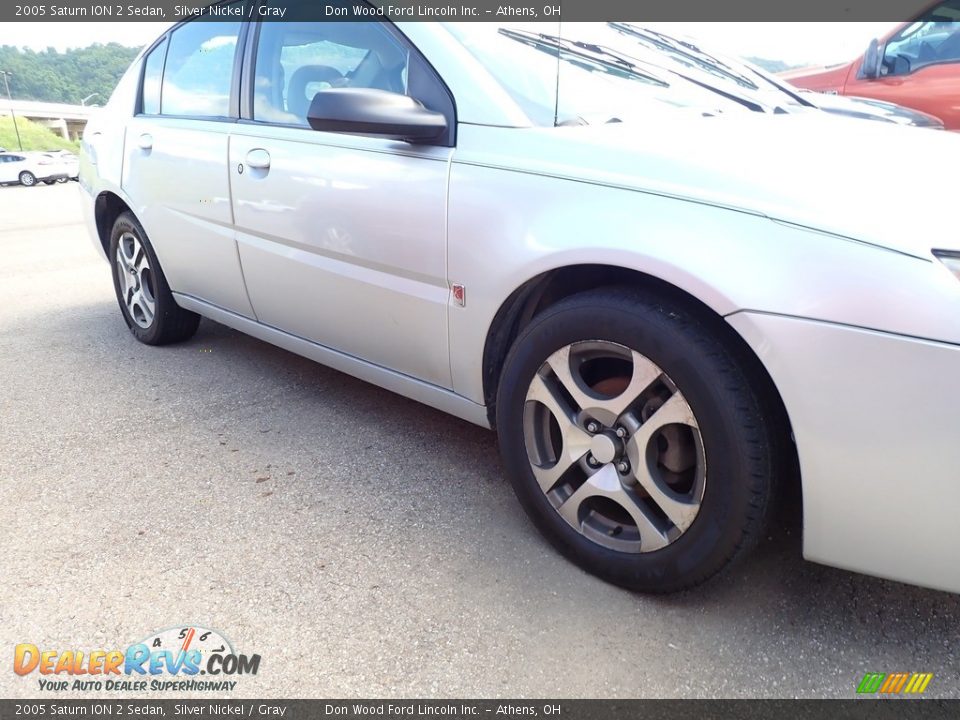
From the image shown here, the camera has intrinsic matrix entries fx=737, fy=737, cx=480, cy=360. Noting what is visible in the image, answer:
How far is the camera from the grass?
193 ft

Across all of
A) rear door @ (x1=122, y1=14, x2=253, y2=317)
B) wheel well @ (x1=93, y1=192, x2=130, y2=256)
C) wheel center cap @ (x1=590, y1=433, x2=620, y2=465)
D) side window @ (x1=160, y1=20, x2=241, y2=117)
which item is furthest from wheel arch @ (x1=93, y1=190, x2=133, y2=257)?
wheel center cap @ (x1=590, y1=433, x2=620, y2=465)

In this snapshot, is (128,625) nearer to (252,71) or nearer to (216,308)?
(216,308)

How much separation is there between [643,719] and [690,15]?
8.44 ft

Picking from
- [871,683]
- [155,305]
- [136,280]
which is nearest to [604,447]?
[871,683]

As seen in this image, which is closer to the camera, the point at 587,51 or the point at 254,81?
the point at 587,51

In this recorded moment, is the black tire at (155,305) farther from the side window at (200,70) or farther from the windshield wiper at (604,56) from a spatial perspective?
the windshield wiper at (604,56)

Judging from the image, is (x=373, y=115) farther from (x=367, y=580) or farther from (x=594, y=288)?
(x=367, y=580)

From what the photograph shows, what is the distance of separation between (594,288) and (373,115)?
29.1 inches

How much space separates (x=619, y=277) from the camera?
5.91 ft

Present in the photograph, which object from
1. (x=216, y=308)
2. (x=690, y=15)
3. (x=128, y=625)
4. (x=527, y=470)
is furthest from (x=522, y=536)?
(x=690, y=15)

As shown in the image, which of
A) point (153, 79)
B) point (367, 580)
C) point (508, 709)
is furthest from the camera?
point (153, 79)

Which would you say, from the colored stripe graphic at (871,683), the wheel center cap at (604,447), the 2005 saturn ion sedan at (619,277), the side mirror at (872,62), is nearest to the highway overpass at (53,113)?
the side mirror at (872,62)

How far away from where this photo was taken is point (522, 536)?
212 centimetres

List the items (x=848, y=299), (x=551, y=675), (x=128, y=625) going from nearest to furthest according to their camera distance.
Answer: (x=848, y=299) → (x=551, y=675) → (x=128, y=625)
